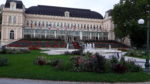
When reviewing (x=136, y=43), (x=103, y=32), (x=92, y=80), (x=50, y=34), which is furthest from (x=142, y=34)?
(x=92, y=80)

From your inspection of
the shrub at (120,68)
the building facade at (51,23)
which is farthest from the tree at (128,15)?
the shrub at (120,68)

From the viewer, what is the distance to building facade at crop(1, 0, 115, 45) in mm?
59156

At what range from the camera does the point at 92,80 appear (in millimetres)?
8742

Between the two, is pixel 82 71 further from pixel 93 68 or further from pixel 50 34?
pixel 50 34

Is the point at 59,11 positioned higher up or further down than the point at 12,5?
higher up

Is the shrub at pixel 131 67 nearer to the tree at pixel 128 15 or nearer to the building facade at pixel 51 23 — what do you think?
the tree at pixel 128 15

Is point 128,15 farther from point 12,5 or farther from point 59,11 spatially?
point 12,5

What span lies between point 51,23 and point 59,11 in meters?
6.31

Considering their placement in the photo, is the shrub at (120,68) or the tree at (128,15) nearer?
the shrub at (120,68)

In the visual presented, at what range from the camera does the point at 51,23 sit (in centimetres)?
7088

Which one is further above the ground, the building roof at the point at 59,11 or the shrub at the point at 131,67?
the building roof at the point at 59,11

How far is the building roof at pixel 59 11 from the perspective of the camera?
7057cm

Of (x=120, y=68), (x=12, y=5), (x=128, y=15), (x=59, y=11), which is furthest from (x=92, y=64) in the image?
(x=59, y=11)

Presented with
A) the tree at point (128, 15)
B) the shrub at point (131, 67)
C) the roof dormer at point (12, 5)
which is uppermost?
the roof dormer at point (12, 5)
